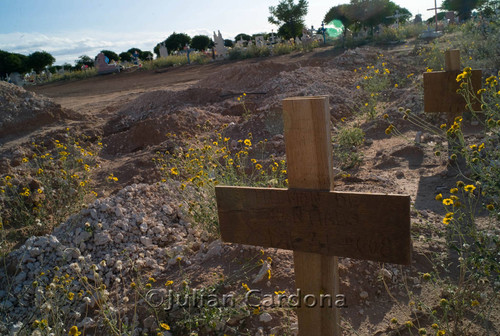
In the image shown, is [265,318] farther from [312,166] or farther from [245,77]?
[245,77]

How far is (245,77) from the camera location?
48.9 ft

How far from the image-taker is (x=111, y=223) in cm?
417

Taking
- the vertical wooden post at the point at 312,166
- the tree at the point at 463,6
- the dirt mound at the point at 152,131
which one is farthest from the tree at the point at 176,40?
the vertical wooden post at the point at 312,166

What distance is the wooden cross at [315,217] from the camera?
1.71 m

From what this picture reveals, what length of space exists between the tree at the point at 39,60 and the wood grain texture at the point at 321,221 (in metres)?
38.9

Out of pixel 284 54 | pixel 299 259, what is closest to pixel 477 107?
pixel 299 259

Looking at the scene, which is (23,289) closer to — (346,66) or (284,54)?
(346,66)

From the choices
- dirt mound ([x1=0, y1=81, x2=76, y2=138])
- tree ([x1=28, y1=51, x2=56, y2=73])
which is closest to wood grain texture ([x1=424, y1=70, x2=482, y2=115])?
dirt mound ([x1=0, y1=81, x2=76, y2=138])

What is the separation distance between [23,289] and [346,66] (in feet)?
43.4

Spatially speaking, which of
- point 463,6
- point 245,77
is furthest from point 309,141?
point 463,6

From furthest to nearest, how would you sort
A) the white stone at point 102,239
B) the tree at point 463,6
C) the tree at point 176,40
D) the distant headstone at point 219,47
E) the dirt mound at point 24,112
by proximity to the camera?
the tree at point 176,40 < the tree at point 463,6 < the distant headstone at point 219,47 < the dirt mound at point 24,112 < the white stone at point 102,239

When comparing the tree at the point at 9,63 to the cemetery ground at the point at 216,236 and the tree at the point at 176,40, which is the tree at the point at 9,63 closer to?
the tree at the point at 176,40

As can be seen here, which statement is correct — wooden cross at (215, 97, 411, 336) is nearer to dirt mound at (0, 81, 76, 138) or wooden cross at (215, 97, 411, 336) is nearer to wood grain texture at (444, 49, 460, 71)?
wood grain texture at (444, 49, 460, 71)

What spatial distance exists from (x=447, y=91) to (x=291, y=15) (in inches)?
1359
